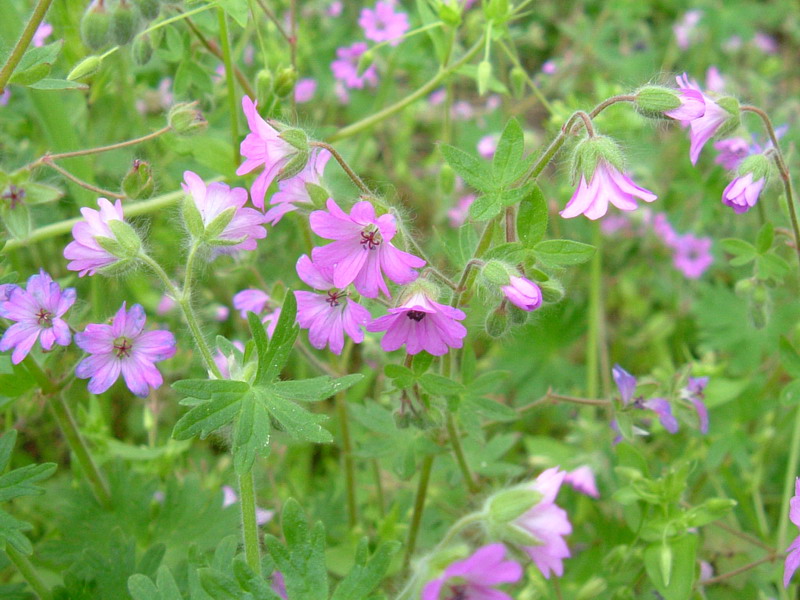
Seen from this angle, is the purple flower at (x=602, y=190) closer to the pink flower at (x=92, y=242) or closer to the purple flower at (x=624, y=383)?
the purple flower at (x=624, y=383)

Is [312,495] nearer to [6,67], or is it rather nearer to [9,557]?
[9,557]

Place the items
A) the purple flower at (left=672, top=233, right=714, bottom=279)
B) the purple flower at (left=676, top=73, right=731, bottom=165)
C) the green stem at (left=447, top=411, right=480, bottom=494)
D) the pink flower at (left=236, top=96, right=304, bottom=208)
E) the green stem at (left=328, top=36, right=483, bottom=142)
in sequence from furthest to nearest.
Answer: the purple flower at (left=672, top=233, right=714, bottom=279) → the green stem at (left=328, top=36, right=483, bottom=142) → the green stem at (left=447, top=411, right=480, bottom=494) → the purple flower at (left=676, top=73, right=731, bottom=165) → the pink flower at (left=236, top=96, right=304, bottom=208)

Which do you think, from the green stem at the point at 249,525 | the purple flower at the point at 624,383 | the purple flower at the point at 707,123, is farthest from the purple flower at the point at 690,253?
the green stem at the point at 249,525

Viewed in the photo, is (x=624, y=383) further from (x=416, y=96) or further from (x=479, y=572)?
(x=416, y=96)

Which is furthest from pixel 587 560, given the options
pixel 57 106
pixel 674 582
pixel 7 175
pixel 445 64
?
pixel 57 106

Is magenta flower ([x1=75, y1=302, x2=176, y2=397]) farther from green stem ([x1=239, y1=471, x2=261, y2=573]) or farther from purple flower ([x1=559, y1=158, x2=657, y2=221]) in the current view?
purple flower ([x1=559, y1=158, x2=657, y2=221])

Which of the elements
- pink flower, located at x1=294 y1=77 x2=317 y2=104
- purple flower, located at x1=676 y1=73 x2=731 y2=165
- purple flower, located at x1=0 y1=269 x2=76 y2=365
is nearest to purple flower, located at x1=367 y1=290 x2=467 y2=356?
purple flower, located at x1=0 y1=269 x2=76 y2=365

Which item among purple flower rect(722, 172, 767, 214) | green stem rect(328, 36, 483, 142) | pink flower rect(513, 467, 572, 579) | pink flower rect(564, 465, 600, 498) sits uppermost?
green stem rect(328, 36, 483, 142)
